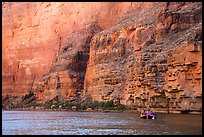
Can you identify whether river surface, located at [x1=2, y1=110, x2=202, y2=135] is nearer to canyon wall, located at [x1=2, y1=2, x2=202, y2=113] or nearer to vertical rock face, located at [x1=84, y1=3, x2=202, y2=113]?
vertical rock face, located at [x1=84, y1=3, x2=202, y2=113]

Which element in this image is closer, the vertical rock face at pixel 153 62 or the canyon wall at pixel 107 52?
the vertical rock face at pixel 153 62

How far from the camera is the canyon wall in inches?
2611

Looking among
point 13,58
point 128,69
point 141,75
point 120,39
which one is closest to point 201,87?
point 141,75

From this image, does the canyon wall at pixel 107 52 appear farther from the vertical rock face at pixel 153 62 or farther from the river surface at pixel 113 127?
the river surface at pixel 113 127

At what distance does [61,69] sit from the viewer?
11312cm

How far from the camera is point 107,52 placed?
97.2 m

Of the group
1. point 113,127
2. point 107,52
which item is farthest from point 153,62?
point 113,127

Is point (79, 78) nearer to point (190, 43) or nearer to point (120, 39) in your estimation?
point (120, 39)

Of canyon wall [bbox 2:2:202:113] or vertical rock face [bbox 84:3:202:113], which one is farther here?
canyon wall [bbox 2:2:202:113]

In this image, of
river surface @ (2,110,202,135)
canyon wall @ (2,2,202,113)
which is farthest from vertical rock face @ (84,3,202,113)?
river surface @ (2,110,202,135)

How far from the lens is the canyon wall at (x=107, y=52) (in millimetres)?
66312

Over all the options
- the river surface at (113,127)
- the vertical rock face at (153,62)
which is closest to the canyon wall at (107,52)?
the vertical rock face at (153,62)

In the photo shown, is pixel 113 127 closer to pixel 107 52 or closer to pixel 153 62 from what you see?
pixel 153 62

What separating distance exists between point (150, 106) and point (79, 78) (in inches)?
1549
